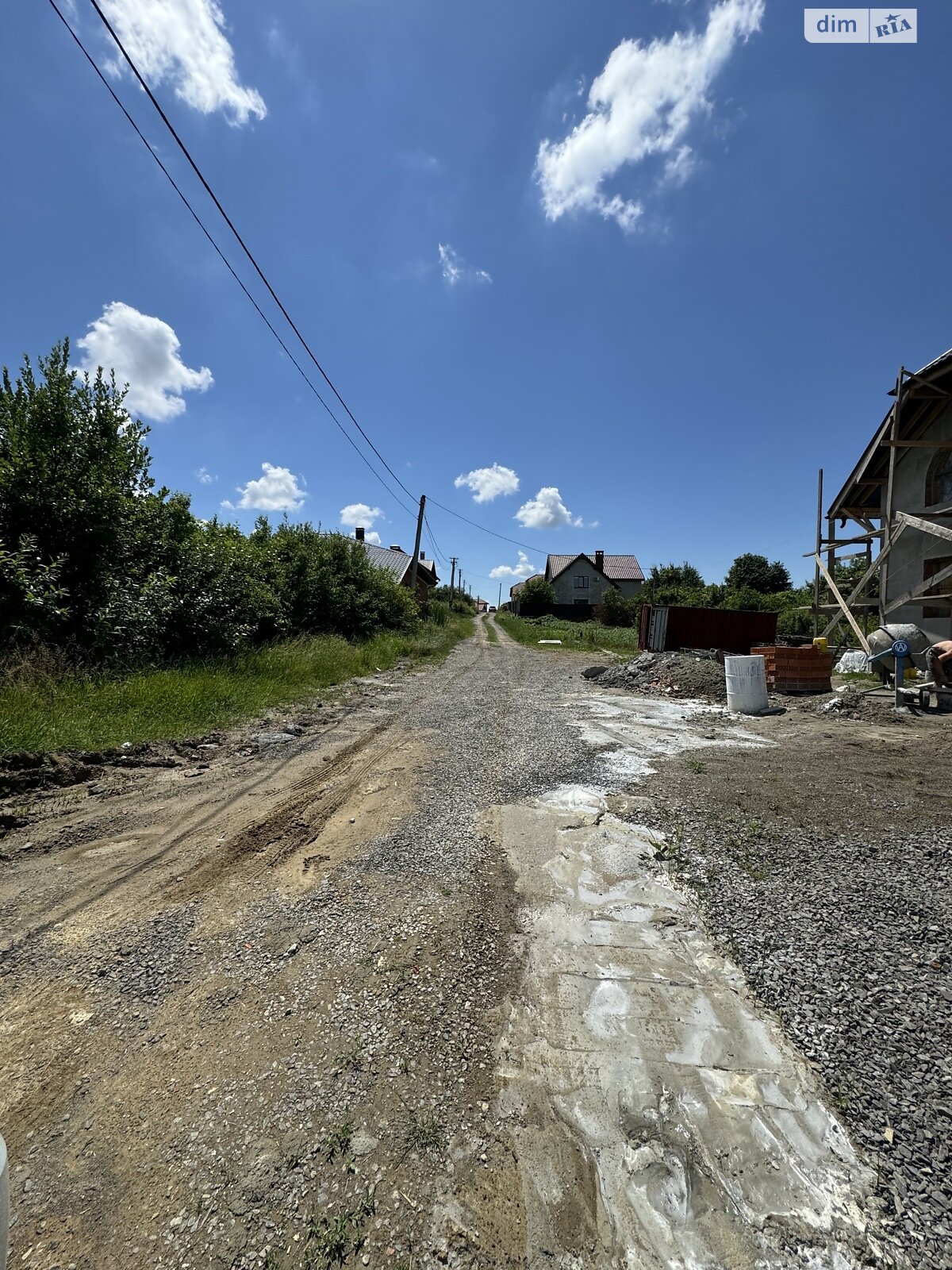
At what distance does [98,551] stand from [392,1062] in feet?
30.8

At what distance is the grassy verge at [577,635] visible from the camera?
82.1 feet

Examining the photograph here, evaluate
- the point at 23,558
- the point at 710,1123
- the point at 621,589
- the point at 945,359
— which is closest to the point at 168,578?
the point at 23,558

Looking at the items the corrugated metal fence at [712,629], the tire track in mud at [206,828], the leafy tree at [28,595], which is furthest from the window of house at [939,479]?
the leafy tree at [28,595]

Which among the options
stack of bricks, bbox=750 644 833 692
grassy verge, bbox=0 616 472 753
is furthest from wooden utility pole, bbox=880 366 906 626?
grassy verge, bbox=0 616 472 753

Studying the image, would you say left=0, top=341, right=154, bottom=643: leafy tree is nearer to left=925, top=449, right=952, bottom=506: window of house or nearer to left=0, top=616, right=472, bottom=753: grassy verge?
left=0, top=616, right=472, bottom=753: grassy verge

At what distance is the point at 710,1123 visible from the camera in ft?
5.99

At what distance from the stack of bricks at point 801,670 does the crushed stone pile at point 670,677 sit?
1.17m

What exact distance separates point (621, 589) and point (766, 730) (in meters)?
46.7

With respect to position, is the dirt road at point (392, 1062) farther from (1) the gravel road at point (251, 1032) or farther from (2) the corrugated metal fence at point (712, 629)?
(2) the corrugated metal fence at point (712, 629)

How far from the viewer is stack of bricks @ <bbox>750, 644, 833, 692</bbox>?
34.6 feet

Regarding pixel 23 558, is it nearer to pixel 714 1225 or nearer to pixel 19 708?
pixel 19 708

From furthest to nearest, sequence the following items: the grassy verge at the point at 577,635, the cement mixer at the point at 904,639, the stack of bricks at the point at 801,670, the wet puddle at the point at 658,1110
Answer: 1. the grassy verge at the point at 577,635
2. the cement mixer at the point at 904,639
3. the stack of bricks at the point at 801,670
4. the wet puddle at the point at 658,1110

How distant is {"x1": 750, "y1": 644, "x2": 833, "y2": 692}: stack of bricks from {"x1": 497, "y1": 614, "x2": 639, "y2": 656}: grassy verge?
9.18m


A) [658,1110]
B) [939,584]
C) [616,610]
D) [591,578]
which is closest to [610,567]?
[591,578]
